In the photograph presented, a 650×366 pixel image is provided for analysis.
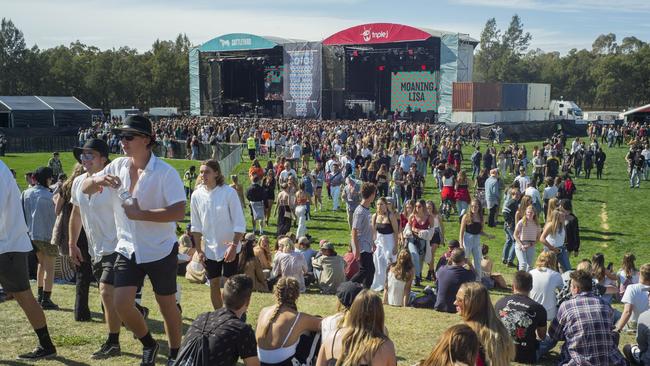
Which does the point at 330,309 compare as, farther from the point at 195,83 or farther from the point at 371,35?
the point at 195,83

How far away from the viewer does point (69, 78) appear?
67062mm

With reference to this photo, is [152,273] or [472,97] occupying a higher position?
[472,97]

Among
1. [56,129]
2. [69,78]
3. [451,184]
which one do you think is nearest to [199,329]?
[451,184]

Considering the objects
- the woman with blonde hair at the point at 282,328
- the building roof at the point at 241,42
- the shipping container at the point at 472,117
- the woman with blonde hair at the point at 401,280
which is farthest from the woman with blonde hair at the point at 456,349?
the building roof at the point at 241,42

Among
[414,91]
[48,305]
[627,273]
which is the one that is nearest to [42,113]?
[414,91]

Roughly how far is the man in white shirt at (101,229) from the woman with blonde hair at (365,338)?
1.94 metres

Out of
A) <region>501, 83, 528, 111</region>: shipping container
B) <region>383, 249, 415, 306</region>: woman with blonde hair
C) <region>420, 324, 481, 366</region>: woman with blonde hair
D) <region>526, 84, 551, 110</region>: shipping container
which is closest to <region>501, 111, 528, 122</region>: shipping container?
<region>501, 83, 528, 111</region>: shipping container

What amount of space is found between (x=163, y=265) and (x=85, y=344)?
1.47 metres

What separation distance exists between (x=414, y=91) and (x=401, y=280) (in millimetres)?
37472

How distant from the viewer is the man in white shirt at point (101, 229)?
15.4 feet

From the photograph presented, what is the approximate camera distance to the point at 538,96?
47.3 meters

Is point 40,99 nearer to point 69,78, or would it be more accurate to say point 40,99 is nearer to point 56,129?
point 56,129

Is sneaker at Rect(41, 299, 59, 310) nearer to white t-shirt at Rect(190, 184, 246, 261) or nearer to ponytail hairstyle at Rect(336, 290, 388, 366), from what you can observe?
white t-shirt at Rect(190, 184, 246, 261)

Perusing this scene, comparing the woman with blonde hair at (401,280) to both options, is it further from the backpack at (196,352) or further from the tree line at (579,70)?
the tree line at (579,70)
